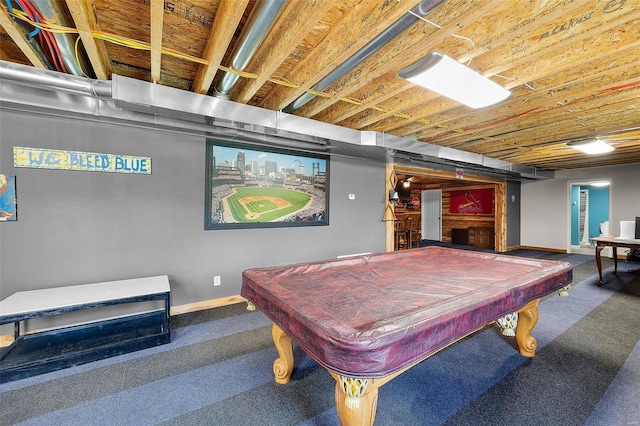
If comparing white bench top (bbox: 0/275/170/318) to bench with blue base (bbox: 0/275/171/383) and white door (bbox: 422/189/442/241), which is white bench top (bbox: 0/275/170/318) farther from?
white door (bbox: 422/189/442/241)

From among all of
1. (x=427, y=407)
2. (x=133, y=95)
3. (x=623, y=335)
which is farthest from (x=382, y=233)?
(x=133, y=95)

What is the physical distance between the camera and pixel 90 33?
1.67m

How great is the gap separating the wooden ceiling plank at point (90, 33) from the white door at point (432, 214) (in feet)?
31.8

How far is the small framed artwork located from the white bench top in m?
0.71

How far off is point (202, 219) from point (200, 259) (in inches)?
19.8

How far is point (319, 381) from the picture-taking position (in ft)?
6.53

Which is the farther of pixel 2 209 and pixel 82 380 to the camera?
pixel 2 209

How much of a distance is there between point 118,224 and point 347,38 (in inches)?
115

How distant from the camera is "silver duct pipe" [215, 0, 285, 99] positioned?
1482mm

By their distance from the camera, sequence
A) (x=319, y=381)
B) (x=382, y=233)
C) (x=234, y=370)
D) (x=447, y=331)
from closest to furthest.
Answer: (x=447, y=331), (x=319, y=381), (x=234, y=370), (x=382, y=233)

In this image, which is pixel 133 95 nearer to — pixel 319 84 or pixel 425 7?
pixel 319 84

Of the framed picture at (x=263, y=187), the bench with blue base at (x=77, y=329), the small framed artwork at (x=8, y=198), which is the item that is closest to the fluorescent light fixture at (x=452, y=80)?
the framed picture at (x=263, y=187)

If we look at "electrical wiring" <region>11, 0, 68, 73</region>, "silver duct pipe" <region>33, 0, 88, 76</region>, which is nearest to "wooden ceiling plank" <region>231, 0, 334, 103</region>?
"silver duct pipe" <region>33, 0, 88, 76</region>

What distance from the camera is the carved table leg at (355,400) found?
1.10 metres
